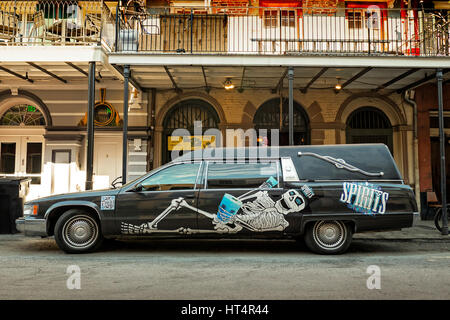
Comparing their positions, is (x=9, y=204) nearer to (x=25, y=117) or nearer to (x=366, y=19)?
(x=25, y=117)

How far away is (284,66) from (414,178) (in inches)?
237

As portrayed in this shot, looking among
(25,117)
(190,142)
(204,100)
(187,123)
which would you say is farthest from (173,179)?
(25,117)

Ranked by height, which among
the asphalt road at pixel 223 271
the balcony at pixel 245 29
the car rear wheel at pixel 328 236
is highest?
the balcony at pixel 245 29

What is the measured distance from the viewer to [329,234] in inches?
254

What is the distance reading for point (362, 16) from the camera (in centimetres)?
1151

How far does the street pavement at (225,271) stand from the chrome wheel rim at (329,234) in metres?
0.25

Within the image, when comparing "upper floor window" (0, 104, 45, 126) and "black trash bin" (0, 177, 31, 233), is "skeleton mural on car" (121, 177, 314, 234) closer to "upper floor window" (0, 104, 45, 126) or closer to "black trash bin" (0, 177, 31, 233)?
"black trash bin" (0, 177, 31, 233)


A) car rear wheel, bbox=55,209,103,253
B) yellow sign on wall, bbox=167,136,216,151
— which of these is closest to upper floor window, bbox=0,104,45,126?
yellow sign on wall, bbox=167,136,216,151

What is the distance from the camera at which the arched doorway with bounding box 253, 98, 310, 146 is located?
1229 cm

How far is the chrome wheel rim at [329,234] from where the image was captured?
6422mm

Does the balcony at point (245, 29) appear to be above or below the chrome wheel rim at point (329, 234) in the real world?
above

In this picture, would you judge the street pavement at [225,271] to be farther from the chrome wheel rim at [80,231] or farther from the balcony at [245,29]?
the balcony at [245,29]

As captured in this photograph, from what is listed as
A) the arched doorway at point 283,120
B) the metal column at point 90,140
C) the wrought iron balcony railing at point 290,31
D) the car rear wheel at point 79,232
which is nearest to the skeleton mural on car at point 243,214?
the car rear wheel at point 79,232
